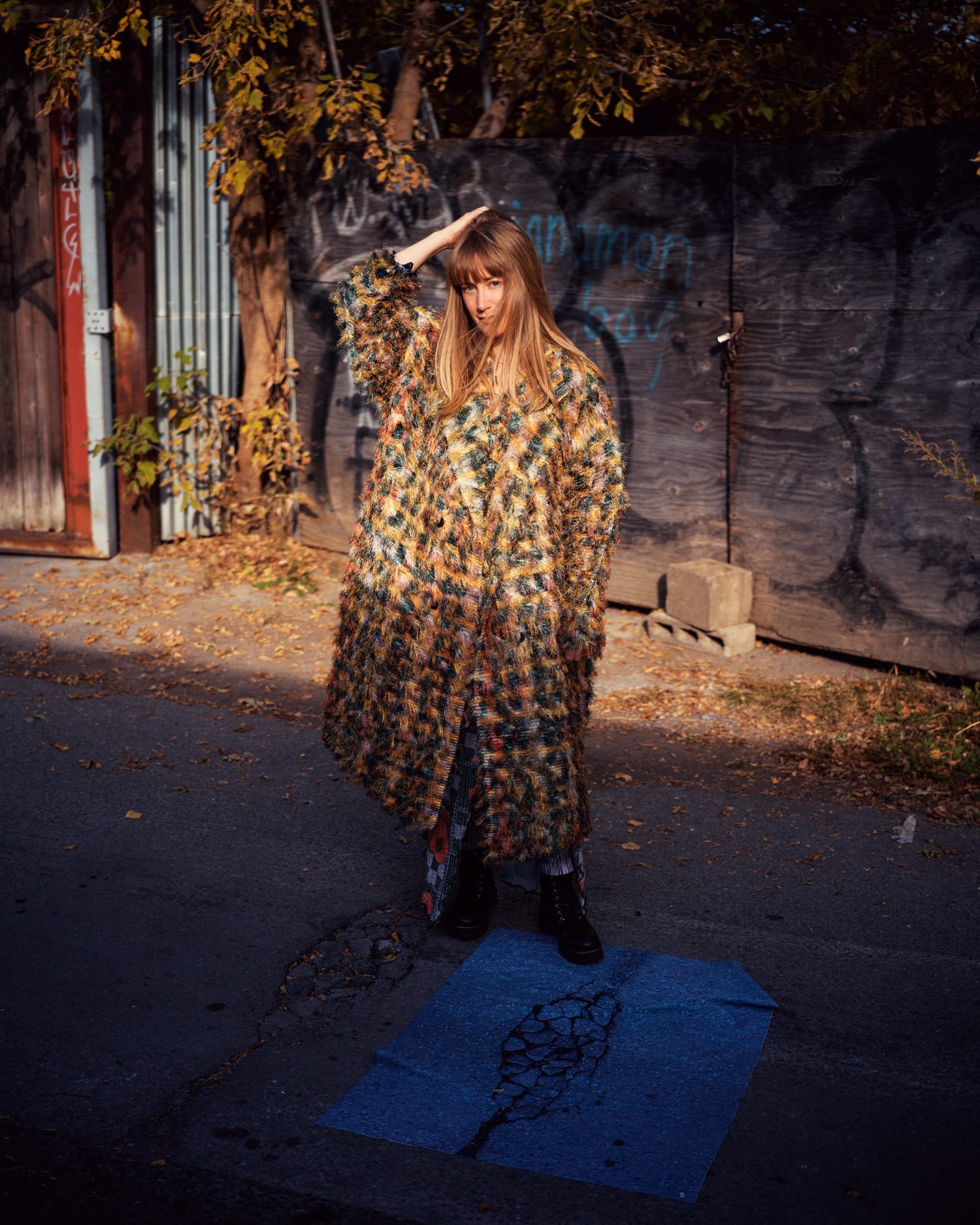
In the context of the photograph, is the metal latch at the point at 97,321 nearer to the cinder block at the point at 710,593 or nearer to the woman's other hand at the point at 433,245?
the cinder block at the point at 710,593

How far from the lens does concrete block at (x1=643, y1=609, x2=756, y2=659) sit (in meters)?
5.99

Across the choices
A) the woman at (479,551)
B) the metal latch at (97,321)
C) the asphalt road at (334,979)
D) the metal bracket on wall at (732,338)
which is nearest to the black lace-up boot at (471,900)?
the asphalt road at (334,979)

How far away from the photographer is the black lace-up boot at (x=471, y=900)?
3520 millimetres

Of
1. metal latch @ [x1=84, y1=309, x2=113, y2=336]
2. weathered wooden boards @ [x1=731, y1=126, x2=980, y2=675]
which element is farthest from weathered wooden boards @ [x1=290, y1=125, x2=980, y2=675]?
metal latch @ [x1=84, y1=309, x2=113, y2=336]

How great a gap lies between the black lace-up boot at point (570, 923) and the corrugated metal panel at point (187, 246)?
15.7 ft

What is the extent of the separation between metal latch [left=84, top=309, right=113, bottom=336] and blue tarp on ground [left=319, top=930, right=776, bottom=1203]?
192 inches

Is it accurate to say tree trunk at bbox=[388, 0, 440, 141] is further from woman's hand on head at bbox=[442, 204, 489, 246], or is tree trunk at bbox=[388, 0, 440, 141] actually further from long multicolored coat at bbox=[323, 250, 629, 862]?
long multicolored coat at bbox=[323, 250, 629, 862]

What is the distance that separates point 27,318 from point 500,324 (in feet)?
16.7

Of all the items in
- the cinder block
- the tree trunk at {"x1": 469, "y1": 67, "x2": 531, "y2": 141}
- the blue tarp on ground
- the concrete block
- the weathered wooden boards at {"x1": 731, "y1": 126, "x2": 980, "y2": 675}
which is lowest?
the blue tarp on ground

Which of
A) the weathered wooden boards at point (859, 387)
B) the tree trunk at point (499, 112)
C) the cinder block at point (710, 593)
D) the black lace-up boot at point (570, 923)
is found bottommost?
the black lace-up boot at point (570, 923)

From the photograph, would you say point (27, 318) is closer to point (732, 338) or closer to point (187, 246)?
point (187, 246)

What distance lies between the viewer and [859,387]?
550 centimetres

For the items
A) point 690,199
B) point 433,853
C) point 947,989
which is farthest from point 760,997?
point 690,199

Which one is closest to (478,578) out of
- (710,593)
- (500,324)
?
(500,324)
